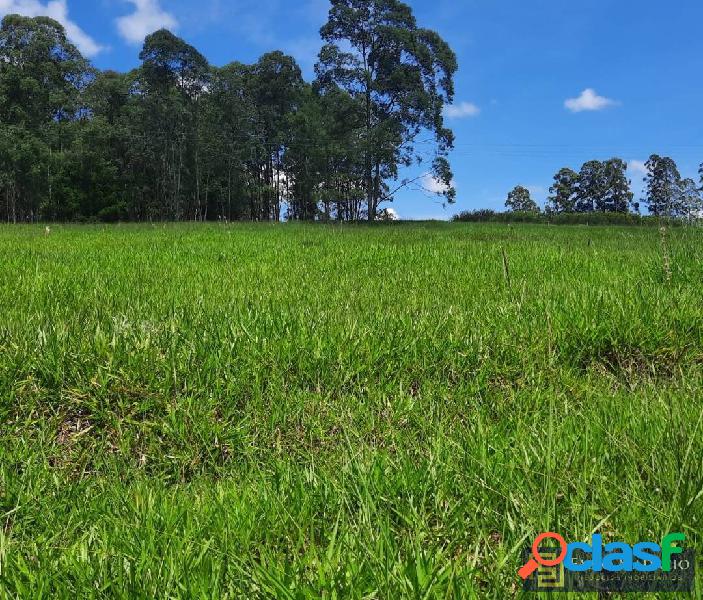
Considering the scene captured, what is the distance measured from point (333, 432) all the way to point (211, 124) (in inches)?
2542

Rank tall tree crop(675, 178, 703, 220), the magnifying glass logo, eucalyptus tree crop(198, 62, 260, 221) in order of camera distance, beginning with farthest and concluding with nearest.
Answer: eucalyptus tree crop(198, 62, 260, 221) < tall tree crop(675, 178, 703, 220) < the magnifying glass logo

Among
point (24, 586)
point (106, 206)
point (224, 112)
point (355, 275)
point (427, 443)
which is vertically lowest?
point (24, 586)

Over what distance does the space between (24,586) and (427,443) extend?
162 cm

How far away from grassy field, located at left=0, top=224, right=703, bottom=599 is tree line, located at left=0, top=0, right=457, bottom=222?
126ft

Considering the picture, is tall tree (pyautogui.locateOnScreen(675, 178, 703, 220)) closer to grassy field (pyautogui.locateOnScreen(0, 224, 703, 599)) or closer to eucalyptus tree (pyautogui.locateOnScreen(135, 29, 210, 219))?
grassy field (pyautogui.locateOnScreen(0, 224, 703, 599))

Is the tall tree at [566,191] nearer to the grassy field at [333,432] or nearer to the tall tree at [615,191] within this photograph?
the tall tree at [615,191]

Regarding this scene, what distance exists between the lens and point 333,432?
9.11 feet

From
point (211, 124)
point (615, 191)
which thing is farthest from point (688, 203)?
point (615, 191)

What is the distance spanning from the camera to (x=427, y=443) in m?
2.33

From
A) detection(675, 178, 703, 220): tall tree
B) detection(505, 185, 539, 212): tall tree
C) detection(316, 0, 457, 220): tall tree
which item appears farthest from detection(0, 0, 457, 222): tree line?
detection(505, 185, 539, 212): tall tree

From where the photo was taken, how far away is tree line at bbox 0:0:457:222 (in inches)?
1650

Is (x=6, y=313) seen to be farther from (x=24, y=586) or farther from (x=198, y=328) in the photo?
(x=24, y=586)

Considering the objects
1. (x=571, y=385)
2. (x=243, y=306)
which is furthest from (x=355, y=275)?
(x=571, y=385)

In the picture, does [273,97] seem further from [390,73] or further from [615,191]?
[615,191]
